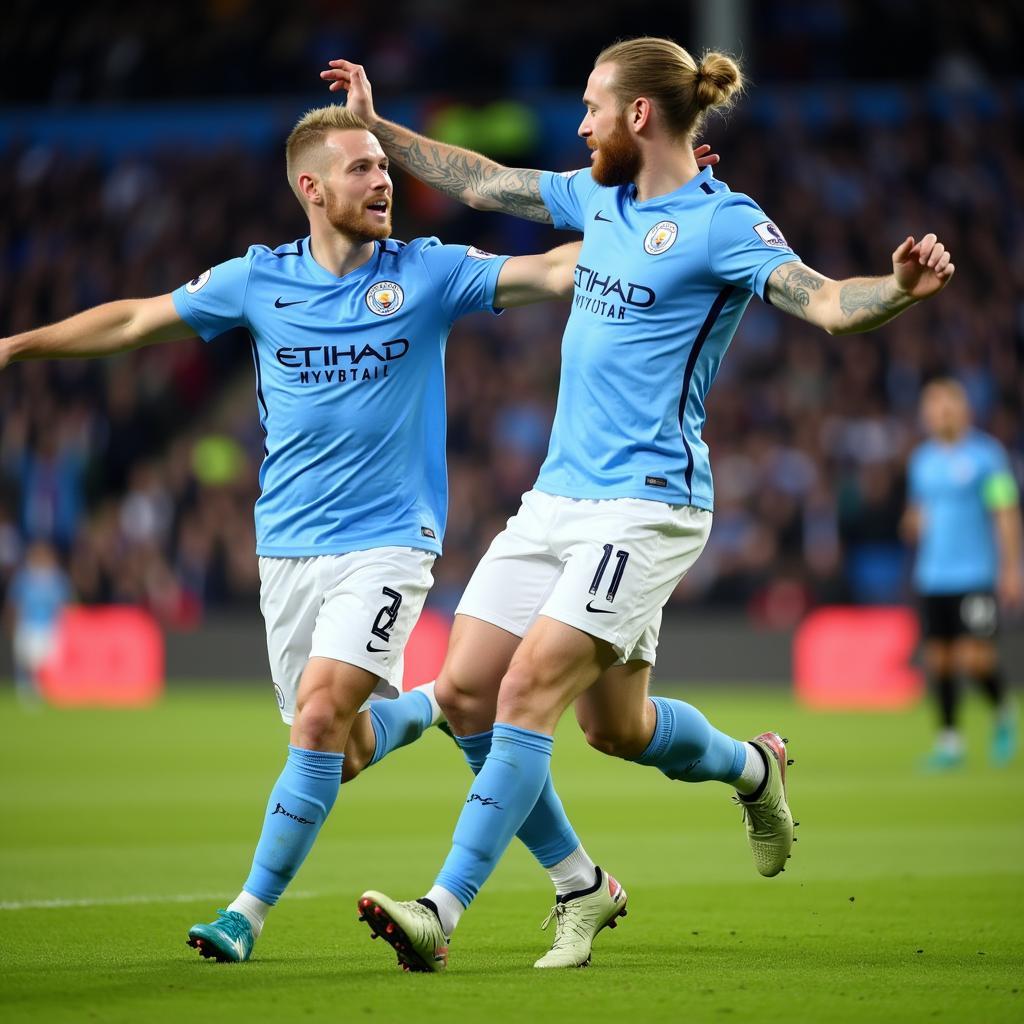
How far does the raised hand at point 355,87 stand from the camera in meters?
6.22

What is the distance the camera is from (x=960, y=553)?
495 inches

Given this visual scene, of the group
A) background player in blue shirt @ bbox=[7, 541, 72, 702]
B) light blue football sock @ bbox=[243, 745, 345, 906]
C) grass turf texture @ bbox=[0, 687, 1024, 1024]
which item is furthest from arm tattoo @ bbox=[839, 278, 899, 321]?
background player in blue shirt @ bbox=[7, 541, 72, 702]

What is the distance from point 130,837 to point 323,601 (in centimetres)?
385

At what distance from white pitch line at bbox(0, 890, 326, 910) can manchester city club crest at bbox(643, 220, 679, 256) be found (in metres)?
3.03

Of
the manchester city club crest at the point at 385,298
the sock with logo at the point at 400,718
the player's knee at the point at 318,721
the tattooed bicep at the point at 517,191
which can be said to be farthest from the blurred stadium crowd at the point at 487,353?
the player's knee at the point at 318,721

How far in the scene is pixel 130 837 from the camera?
360 inches

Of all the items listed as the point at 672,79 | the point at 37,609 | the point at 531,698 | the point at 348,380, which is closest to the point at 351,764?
the point at 531,698

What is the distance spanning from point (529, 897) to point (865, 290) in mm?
3234

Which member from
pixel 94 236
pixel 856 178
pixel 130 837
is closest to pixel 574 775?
pixel 130 837

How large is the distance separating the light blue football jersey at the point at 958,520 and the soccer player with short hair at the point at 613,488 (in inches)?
281

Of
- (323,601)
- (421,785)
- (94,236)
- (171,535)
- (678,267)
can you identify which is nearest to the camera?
(678,267)

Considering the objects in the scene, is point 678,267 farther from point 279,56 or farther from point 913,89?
point 279,56

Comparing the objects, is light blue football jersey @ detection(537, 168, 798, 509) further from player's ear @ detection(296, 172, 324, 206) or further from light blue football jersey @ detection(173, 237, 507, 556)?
player's ear @ detection(296, 172, 324, 206)

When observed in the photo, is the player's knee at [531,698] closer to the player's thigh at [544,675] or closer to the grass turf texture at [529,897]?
the player's thigh at [544,675]
